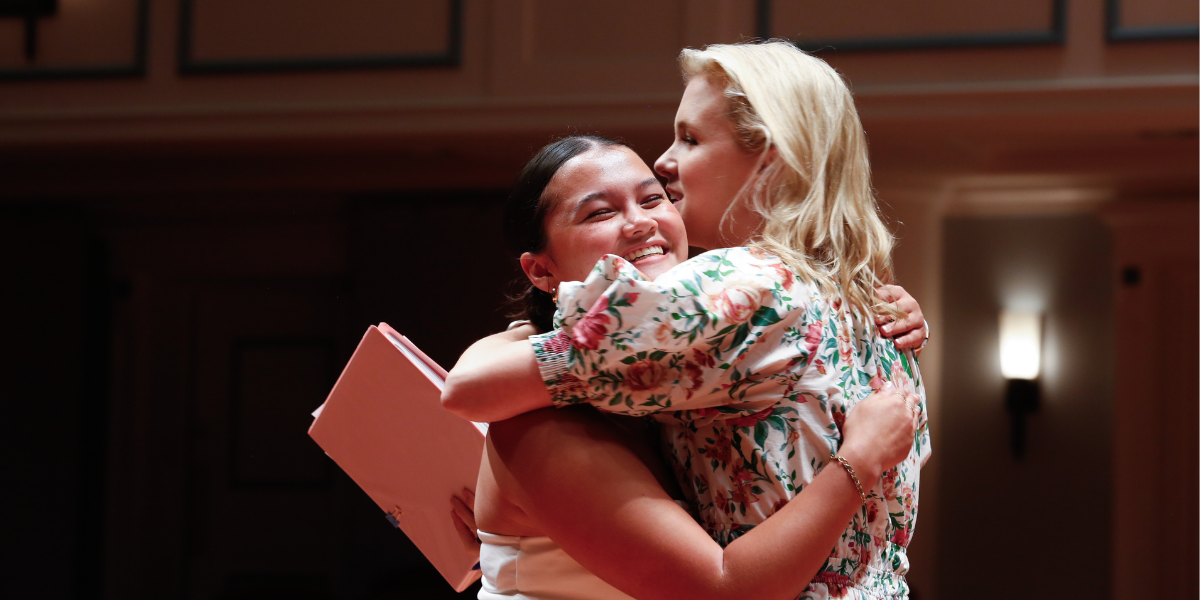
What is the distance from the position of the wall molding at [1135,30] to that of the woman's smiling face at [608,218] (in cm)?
317

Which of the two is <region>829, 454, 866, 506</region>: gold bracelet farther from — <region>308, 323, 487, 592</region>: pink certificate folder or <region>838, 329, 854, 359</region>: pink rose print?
<region>308, 323, 487, 592</region>: pink certificate folder

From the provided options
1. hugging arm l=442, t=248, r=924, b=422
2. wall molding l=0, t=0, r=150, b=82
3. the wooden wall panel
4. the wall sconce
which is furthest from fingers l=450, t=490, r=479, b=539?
the wall sconce

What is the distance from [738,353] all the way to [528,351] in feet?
0.75

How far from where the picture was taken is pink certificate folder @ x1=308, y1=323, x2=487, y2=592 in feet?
5.29

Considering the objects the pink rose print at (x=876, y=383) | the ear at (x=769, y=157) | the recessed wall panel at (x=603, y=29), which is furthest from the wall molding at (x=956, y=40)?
the pink rose print at (x=876, y=383)

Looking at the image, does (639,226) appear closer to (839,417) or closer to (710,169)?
(710,169)

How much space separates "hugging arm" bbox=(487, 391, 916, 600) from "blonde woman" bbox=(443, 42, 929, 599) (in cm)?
3

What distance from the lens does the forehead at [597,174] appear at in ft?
4.57

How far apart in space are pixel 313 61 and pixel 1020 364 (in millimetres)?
3813

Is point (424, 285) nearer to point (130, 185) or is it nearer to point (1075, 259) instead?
point (130, 185)

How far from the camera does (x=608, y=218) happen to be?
1380mm

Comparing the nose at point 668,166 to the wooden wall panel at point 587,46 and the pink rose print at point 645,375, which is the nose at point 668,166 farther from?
the wooden wall panel at point 587,46

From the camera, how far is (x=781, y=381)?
1109 millimetres

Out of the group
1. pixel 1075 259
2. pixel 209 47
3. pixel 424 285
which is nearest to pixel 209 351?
pixel 424 285
